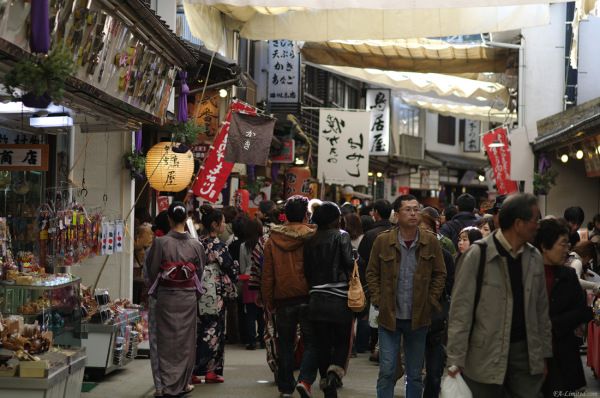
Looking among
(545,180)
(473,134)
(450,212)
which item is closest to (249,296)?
(450,212)

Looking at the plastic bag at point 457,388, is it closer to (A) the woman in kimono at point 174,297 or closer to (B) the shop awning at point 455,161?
(A) the woman in kimono at point 174,297

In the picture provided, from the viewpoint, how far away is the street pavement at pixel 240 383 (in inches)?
369

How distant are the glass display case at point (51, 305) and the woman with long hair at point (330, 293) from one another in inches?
109

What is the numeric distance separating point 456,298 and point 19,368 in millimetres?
3855

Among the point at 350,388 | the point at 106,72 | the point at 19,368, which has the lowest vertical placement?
the point at 350,388

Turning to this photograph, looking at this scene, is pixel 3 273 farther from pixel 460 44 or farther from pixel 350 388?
pixel 460 44

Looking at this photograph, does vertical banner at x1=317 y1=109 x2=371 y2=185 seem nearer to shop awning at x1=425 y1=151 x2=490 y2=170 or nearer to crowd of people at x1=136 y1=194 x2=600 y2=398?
crowd of people at x1=136 y1=194 x2=600 y2=398

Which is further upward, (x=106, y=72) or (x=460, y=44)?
(x=460, y=44)

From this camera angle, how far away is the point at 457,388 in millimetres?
5406

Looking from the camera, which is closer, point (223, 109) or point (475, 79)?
point (223, 109)

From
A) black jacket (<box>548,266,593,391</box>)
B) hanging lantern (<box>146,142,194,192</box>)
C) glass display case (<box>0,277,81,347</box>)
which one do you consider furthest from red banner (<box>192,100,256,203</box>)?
black jacket (<box>548,266,593,391</box>)

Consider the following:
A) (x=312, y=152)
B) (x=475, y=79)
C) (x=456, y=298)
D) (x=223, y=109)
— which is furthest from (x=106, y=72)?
(x=312, y=152)

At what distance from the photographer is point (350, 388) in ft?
32.1

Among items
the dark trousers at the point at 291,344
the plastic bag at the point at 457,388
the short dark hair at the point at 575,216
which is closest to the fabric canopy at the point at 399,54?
the short dark hair at the point at 575,216
